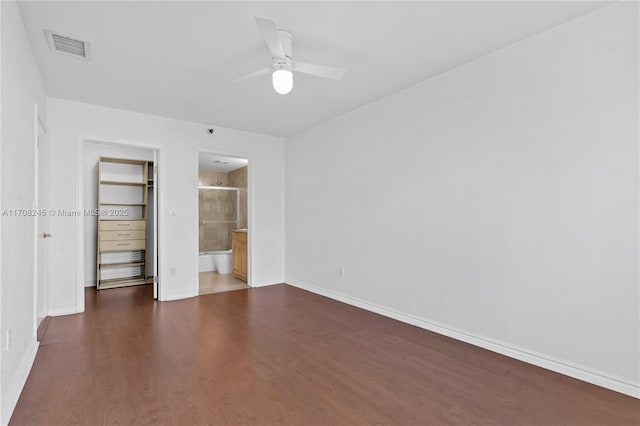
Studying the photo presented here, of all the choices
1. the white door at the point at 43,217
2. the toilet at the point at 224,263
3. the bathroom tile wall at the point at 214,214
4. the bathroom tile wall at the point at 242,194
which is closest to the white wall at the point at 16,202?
the white door at the point at 43,217

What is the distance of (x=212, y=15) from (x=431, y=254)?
8.77ft

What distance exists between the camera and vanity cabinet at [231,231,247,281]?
5.48 m

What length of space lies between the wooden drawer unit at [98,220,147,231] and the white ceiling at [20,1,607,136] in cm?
201

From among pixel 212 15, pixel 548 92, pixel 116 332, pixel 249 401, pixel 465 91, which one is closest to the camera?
pixel 249 401

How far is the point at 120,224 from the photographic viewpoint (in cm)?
509

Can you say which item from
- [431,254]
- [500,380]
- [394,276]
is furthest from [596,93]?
Result: [394,276]

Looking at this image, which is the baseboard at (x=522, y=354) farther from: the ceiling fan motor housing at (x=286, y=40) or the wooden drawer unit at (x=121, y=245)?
the wooden drawer unit at (x=121, y=245)

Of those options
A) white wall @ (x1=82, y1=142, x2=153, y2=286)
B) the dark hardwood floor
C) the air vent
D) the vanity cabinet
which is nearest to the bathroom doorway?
the vanity cabinet

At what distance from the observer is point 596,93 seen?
2.18 metres

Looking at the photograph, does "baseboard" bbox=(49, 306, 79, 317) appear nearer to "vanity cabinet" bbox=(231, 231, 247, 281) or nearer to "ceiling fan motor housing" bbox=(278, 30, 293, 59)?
"vanity cabinet" bbox=(231, 231, 247, 281)

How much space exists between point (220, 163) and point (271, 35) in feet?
16.6

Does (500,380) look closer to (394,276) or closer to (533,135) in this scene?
(394,276)

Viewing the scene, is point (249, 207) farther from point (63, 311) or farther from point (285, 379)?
point (285, 379)

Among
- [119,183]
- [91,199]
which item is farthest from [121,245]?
[119,183]
